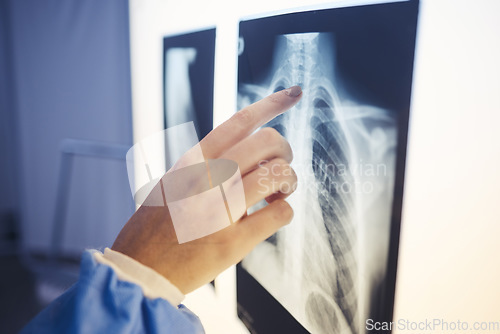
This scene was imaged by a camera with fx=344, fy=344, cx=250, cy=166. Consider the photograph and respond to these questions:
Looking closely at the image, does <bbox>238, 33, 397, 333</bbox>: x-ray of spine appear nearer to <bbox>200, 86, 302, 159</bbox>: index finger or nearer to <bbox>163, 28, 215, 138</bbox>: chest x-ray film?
<bbox>200, 86, 302, 159</bbox>: index finger

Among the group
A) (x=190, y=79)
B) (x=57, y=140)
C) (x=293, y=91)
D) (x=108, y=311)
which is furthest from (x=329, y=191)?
(x=57, y=140)

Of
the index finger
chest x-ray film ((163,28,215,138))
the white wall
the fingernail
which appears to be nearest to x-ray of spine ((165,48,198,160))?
chest x-ray film ((163,28,215,138))

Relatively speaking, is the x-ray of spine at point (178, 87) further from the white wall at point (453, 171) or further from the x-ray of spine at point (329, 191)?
the white wall at point (453, 171)

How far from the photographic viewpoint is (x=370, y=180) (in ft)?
1.49

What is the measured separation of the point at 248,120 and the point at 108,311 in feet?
1.15

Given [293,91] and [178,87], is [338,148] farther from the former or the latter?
[178,87]

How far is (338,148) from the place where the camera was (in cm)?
49

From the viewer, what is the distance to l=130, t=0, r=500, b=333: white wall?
1.21 feet

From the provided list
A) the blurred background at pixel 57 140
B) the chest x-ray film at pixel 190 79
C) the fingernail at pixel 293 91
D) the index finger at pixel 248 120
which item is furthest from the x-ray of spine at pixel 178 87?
the blurred background at pixel 57 140

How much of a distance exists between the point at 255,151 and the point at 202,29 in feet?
1.22

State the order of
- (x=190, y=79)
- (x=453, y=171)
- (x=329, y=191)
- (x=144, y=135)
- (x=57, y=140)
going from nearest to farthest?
(x=453, y=171) → (x=329, y=191) → (x=190, y=79) → (x=144, y=135) → (x=57, y=140)

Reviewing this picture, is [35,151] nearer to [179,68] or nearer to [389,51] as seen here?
[179,68]

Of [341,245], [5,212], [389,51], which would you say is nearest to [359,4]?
[389,51]

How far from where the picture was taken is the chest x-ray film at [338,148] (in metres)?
0.42
